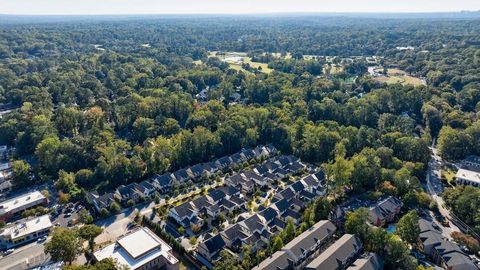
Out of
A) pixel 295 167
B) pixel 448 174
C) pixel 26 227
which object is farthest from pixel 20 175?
pixel 448 174

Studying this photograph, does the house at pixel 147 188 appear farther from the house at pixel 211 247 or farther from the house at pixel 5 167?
the house at pixel 5 167

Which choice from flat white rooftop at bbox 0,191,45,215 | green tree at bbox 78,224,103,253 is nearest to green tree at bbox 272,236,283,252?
green tree at bbox 78,224,103,253

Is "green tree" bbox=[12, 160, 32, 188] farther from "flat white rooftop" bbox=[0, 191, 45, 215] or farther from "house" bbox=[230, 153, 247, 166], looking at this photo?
"house" bbox=[230, 153, 247, 166]

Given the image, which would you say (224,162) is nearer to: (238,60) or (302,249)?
(302,249)

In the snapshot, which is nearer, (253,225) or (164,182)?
(253,225)

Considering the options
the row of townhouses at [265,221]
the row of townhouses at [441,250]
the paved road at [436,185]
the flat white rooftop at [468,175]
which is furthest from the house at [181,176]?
the flat white rooftop at [468,175]

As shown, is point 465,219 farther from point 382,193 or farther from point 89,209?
point 89,209

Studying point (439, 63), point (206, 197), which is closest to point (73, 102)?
point (206, 197)

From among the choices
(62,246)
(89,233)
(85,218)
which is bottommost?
(85,218)
